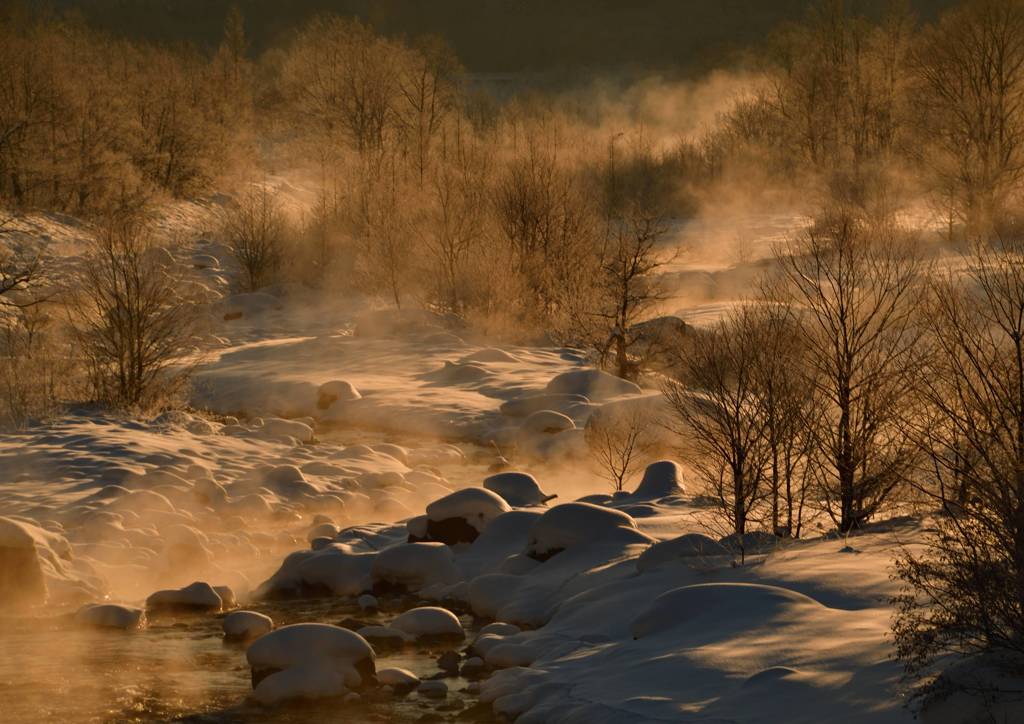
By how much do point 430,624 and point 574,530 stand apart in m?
2.19

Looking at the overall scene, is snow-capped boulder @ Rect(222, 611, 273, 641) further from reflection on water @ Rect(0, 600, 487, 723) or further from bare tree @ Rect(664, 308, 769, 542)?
bare tree @ Rect(664, 308, 769, 542)

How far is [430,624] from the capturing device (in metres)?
11.3

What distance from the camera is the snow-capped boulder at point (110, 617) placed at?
1138 centimetres

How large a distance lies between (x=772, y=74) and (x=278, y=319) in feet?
117

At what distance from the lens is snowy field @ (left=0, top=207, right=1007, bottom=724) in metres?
8.53

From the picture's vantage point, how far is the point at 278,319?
115ft

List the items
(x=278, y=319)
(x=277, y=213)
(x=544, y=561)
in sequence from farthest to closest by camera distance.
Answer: (x=277, y=213)
(x=278, y=319)
(x=544, y=561)

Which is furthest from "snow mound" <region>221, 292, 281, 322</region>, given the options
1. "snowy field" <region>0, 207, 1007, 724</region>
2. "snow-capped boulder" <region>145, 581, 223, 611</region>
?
"snow-capped boulder" <region>145, 581, 223, 611</region>

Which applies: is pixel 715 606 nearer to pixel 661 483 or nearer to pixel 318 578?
pixel 318 578

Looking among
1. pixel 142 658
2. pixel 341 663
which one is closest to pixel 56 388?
pixel 142 658

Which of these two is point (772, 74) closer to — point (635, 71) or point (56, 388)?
point (635, 71)

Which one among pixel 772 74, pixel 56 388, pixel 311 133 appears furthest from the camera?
pixel 772 74

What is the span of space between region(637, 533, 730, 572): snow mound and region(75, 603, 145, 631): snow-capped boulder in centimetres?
483

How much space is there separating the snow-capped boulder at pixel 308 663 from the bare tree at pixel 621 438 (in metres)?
9.17
